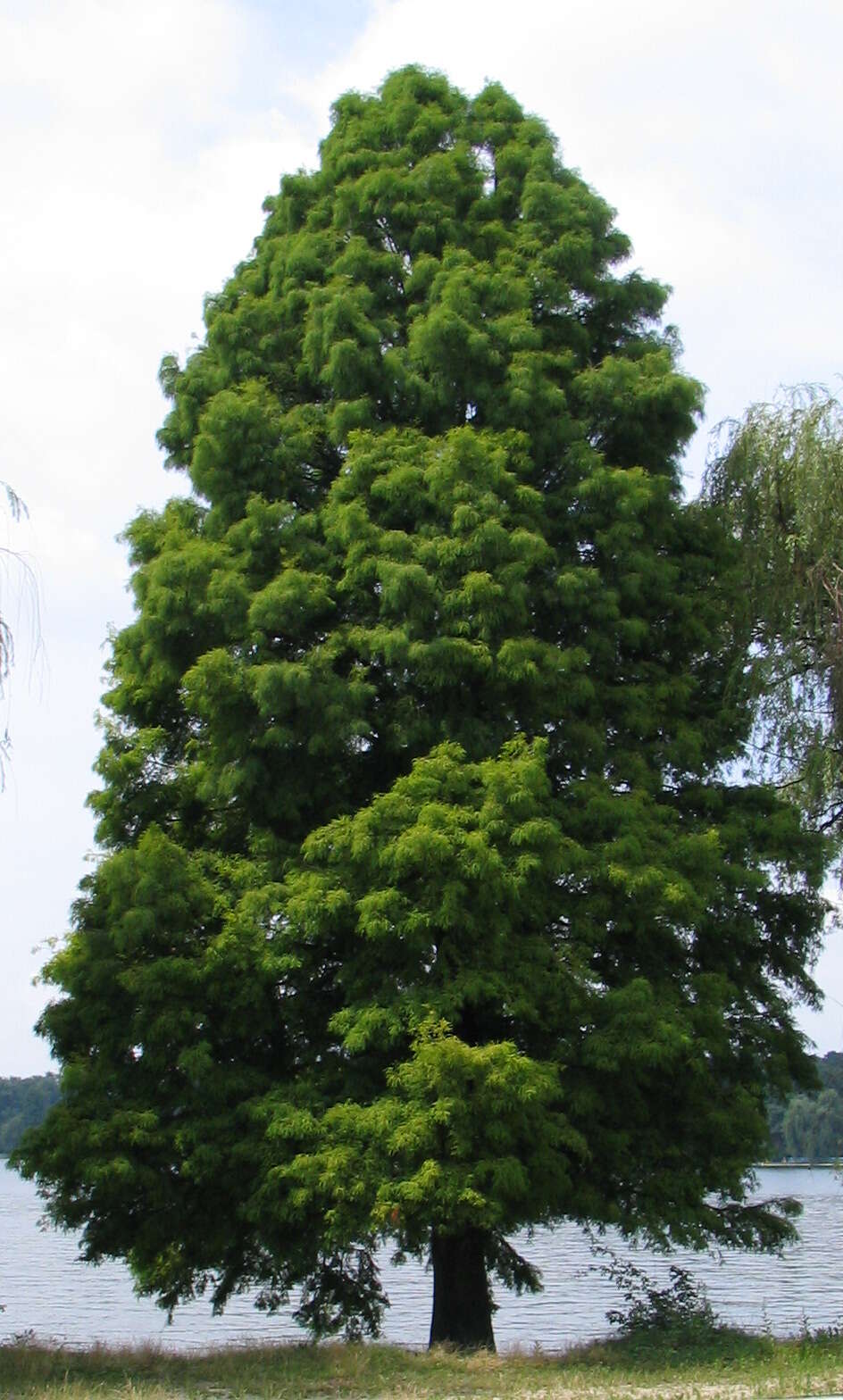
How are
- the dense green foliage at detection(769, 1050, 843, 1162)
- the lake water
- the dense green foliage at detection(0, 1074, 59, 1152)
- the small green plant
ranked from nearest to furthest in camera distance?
the small green plant → the lake water → the dense green foliage at detection(769, 1050, 843, 1162) → the dense green foliage at detection(0, 1074, 59, 1152)

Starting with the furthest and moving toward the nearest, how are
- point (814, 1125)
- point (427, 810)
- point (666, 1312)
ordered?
point (814, 1125)
point (666, 1312)
point (427, 810)

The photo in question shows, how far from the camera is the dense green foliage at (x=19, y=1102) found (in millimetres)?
83438

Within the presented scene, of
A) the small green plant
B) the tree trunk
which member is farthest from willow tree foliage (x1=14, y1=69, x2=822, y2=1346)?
the small green plant

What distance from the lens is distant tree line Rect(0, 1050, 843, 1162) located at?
152 ft

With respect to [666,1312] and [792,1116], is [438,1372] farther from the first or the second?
[792,1116]

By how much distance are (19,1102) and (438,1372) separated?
95.5 meters

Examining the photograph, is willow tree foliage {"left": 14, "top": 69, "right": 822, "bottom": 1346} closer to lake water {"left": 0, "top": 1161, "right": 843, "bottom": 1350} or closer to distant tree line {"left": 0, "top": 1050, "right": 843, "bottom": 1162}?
lake water {"left": 0, "top": 1161, "right": 843, "bottom": 1350}

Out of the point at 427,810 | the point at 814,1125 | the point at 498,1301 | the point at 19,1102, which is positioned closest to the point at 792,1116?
the point at 814,1125

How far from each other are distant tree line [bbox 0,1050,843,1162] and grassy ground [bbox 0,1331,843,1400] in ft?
87.8

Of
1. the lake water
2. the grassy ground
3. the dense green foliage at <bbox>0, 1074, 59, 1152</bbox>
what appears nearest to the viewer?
the grassy ground

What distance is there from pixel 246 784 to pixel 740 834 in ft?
16.4

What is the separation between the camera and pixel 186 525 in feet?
54.7

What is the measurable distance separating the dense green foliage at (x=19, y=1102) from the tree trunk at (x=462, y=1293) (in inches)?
2713

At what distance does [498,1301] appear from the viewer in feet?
93.1
